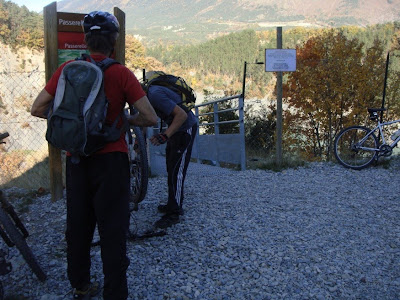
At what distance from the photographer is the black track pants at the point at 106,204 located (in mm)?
2404

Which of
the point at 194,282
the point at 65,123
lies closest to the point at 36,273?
the point at 194,282

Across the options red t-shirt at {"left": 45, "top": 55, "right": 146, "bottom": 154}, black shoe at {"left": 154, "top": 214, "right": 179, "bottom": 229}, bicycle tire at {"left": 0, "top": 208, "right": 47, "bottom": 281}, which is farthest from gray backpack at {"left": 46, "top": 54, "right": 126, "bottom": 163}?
black shoe at {"left": 154, "top": 214, "right": 179, "bottom": 229}

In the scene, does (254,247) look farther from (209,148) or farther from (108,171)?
(209,148)

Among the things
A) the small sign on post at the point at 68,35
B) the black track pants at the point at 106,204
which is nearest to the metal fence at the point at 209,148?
the small sign on post at the point at 68,35

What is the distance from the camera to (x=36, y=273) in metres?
3.04

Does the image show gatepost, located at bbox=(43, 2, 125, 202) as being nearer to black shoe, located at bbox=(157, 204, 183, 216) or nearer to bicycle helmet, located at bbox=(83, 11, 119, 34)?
black shoe, located at bbox=(157, 204, 183, 216)

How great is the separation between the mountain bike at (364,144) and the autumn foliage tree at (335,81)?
343 inches

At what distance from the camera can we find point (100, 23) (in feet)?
7.76

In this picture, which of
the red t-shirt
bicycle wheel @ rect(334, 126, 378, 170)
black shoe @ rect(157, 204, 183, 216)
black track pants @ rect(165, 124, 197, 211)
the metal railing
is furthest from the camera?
bicycle wheel @ rect(334, 126, 378, 170)

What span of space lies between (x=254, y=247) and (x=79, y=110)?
226 cm

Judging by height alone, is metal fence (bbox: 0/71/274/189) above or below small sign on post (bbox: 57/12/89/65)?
Answer: below

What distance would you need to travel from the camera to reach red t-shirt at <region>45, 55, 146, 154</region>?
2371 mm

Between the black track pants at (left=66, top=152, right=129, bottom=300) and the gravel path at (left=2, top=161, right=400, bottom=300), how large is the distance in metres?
0.58

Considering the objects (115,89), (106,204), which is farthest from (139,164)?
(115,89)
